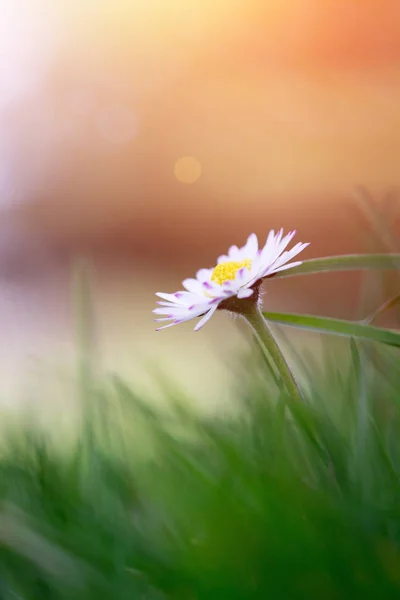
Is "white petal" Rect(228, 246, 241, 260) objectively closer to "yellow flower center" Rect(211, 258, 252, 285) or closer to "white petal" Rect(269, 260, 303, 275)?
"yellow flower center" Rect(211, 258, 252, 285)

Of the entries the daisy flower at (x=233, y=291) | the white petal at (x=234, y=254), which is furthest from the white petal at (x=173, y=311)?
the white petal at (x=234, y=254)

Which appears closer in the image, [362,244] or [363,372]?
[363,372]

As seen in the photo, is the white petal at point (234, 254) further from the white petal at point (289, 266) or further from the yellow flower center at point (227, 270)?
the white petal at point (289, 266)

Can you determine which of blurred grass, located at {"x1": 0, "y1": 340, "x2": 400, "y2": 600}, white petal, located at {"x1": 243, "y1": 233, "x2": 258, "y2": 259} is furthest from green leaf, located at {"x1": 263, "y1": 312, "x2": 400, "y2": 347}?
white petal, located at {"x1": 243, "y1": 233, "x2": 258, "y2": 259}

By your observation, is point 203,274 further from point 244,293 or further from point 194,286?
point 244,293

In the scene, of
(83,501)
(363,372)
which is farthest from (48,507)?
(363,372)

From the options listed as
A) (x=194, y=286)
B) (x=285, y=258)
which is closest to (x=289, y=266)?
(x=285, y=258)

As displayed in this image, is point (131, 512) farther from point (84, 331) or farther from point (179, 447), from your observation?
point (84, 331)
